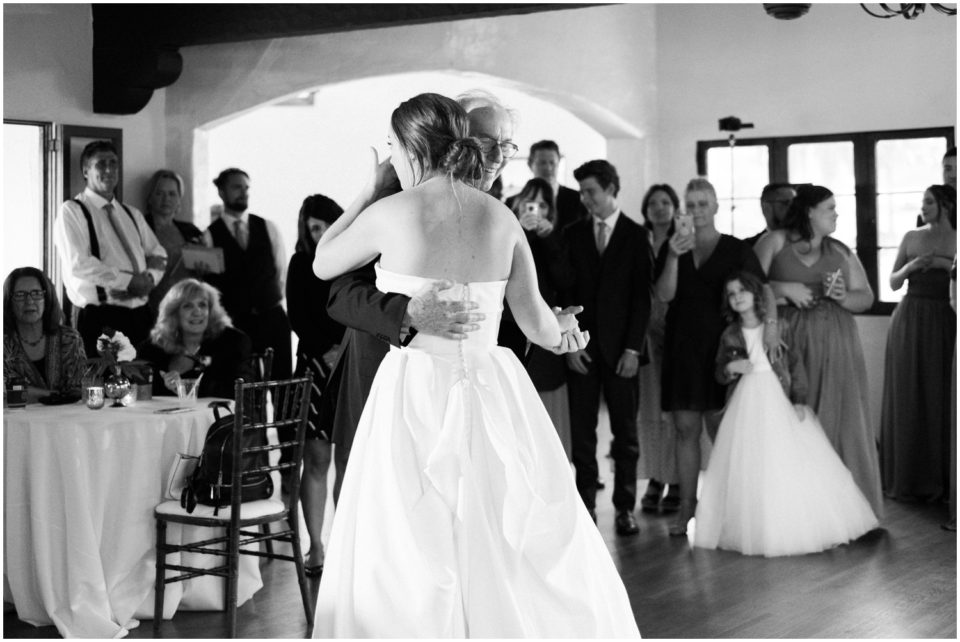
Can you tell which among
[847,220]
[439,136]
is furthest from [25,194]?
[847,220]

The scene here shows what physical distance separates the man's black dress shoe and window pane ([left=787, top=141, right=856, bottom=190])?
3629mm

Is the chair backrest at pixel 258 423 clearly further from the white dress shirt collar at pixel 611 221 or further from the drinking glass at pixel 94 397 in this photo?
the white dress shirt collar at pixel 611 221

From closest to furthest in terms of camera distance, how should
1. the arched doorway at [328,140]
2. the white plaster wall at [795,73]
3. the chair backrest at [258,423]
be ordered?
the chair backrest at [258,423] → the white plaster wall at [795,73] → the arched doorway at [328,140]

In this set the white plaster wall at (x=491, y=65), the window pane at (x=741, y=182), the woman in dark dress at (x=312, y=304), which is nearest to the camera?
the woman in dark dress at (x=312, y=304)

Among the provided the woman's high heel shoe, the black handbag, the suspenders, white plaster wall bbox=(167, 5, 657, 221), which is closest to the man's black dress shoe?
the woman's high heel shoe

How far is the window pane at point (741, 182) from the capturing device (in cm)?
854

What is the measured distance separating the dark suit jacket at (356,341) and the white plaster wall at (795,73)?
4941 mm

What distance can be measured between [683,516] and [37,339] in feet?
9.25

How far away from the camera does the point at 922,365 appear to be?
20.7 feet

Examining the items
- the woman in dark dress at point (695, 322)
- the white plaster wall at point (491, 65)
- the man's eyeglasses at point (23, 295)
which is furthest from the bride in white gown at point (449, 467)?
the white plaster wall at point (491, 65)

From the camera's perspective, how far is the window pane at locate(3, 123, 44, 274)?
658 cm

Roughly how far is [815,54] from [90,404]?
5.72m

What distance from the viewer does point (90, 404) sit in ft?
14.1

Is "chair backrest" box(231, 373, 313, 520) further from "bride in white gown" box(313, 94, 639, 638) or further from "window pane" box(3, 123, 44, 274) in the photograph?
"window pane" box(3, 123, 44, 274)
